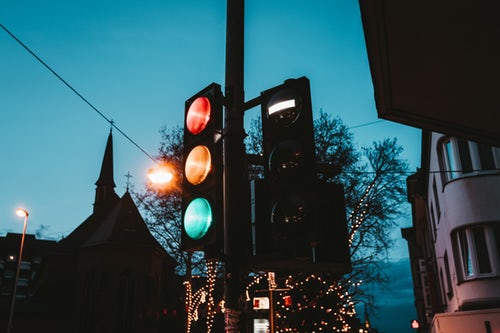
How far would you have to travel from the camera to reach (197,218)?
296cm

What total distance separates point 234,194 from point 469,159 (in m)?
12.9

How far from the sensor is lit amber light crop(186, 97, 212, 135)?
10.7 feet

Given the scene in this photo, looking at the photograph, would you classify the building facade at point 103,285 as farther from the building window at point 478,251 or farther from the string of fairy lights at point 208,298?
the building window at point 478,251

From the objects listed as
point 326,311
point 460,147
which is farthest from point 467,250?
point 326,311

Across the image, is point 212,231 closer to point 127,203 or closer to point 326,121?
point 326,121

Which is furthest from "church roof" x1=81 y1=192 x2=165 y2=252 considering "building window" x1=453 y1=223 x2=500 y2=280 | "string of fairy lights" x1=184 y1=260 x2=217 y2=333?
"building window" x1=453 y1=223 x2=500 y2=280

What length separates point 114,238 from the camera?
34750 millimetres

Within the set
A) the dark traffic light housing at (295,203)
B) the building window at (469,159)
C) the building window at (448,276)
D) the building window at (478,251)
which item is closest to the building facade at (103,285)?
the building window at (448,276)

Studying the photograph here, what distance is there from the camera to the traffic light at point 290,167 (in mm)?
2637

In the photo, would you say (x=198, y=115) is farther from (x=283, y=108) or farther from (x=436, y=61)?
(x=436, y=61)

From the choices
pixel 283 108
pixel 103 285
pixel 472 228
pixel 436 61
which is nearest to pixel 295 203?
pixel 283 108

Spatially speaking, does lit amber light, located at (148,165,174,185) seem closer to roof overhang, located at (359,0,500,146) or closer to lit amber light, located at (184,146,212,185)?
lit amber light, located at (184,146,212,185)

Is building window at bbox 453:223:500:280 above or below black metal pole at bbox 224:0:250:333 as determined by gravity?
above

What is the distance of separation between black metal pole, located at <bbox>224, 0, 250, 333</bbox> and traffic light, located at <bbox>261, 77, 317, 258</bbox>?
220 millimetres
